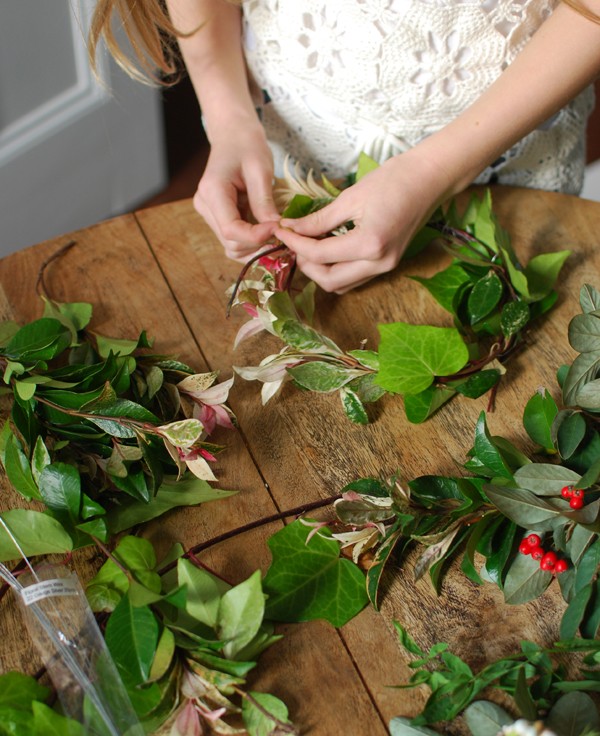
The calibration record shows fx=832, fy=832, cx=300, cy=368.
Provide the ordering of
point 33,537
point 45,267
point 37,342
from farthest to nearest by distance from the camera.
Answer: point 45,267, point 37,342, point 33,537

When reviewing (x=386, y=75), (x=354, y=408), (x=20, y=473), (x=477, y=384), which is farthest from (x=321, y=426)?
(x=386, y=75)

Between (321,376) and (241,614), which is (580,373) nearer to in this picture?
(321,376)

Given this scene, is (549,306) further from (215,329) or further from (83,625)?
(83,625)

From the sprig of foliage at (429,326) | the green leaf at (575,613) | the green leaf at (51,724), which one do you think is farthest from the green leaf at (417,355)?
the green leaf at (51,724)

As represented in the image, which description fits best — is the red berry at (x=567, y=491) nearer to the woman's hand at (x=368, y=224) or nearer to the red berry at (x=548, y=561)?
the red berry at (x=548, y=561)

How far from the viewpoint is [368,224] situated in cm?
82

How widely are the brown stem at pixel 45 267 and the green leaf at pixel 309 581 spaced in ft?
1.30

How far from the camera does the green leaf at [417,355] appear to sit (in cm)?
74

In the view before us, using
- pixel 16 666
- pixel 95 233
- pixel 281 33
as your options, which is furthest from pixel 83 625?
pixel 281 33

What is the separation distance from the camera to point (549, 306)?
84cm

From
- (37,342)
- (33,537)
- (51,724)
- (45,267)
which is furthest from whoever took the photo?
(45,267)

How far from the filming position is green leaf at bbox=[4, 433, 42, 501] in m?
0.69

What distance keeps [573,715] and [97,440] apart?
42 cm

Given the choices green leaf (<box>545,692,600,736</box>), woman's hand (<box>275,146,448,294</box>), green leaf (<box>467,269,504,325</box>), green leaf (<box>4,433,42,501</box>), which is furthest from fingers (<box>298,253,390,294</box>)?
green leaf (<box>545,692,600,736</box>)
